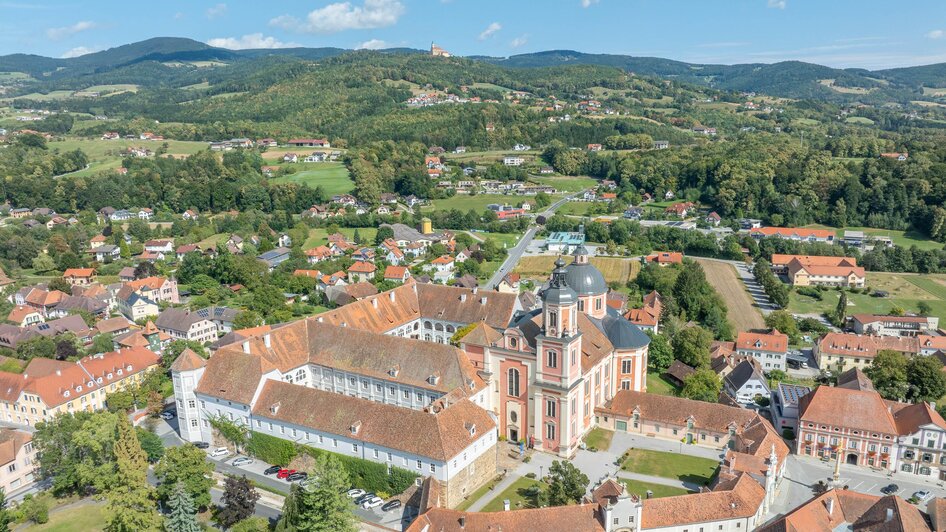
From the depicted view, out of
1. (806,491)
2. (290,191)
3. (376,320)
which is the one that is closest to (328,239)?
(290,191)

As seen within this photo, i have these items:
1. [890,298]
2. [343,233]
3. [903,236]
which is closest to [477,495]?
[890,298]

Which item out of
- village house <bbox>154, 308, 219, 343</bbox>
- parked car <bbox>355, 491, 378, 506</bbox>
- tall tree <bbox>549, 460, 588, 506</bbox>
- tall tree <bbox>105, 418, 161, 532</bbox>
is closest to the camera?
tall tree <bbox>105, 418, 161, 532</bbox>

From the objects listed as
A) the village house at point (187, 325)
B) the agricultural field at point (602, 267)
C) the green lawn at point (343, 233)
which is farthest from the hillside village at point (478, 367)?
the green lawn at point (343, 233)

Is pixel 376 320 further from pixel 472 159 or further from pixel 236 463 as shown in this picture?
pixel 472 159

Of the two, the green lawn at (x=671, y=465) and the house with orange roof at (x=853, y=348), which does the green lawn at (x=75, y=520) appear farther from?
the house with orange roof at (x=853, y=348)

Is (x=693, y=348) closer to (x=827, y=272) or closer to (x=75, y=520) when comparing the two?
(x=827, y=272)

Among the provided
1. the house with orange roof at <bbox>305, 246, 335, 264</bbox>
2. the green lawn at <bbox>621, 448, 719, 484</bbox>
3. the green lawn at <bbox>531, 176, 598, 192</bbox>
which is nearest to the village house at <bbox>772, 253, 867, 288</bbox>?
the green lawn at <bbox>621, 448, 719, 484</bbox>

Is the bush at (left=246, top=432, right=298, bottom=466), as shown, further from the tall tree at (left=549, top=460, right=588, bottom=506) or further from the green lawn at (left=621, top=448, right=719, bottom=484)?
the green lawn at (left=621, top=448, right=719, bottom=484)
